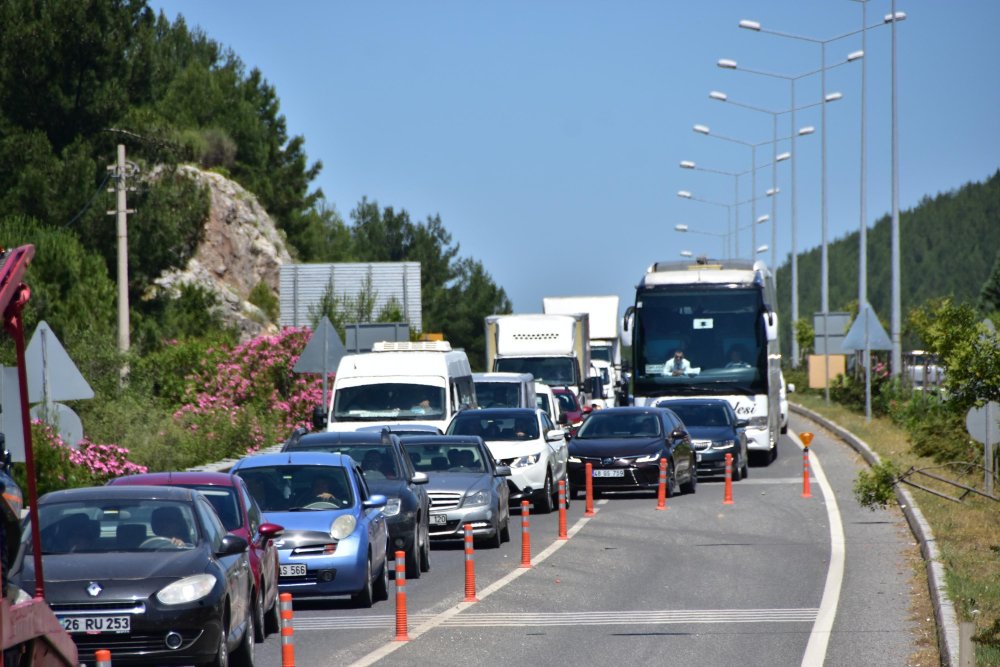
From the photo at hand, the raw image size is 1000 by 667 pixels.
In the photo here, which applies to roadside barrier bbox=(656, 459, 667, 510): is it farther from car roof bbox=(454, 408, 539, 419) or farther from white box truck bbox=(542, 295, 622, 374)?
white box truck bbox=(542, 295, 622, 374)

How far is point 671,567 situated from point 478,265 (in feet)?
357

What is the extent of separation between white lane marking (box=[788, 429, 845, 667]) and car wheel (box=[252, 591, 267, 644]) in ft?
13.6

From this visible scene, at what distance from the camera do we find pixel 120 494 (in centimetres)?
1263

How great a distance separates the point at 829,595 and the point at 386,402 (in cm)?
1335

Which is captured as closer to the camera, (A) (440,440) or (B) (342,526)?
(B) (342,526)

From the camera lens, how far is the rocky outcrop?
69375 millimetres

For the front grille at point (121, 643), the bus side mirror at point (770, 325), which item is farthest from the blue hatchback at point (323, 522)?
the bus side mirror at point (770, 325)

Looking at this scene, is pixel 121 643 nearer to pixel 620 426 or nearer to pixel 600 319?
pixel 620 426

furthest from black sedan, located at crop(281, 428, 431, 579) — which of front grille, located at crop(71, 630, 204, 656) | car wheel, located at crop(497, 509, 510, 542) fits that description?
front grille, located at crop(71, 630, 204, 656)

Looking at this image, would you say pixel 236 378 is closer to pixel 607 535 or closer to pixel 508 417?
pixel 508 417

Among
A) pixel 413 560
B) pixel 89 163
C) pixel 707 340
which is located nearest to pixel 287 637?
pixel 413 560

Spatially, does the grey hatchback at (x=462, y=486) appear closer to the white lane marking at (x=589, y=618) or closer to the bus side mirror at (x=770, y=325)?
the white lane marking at (x=589, y=618)

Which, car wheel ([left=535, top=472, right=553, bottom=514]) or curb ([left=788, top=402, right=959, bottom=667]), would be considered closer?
curb ([left=788, top=402, right=959, bottom=667])

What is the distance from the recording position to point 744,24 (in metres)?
48.1
